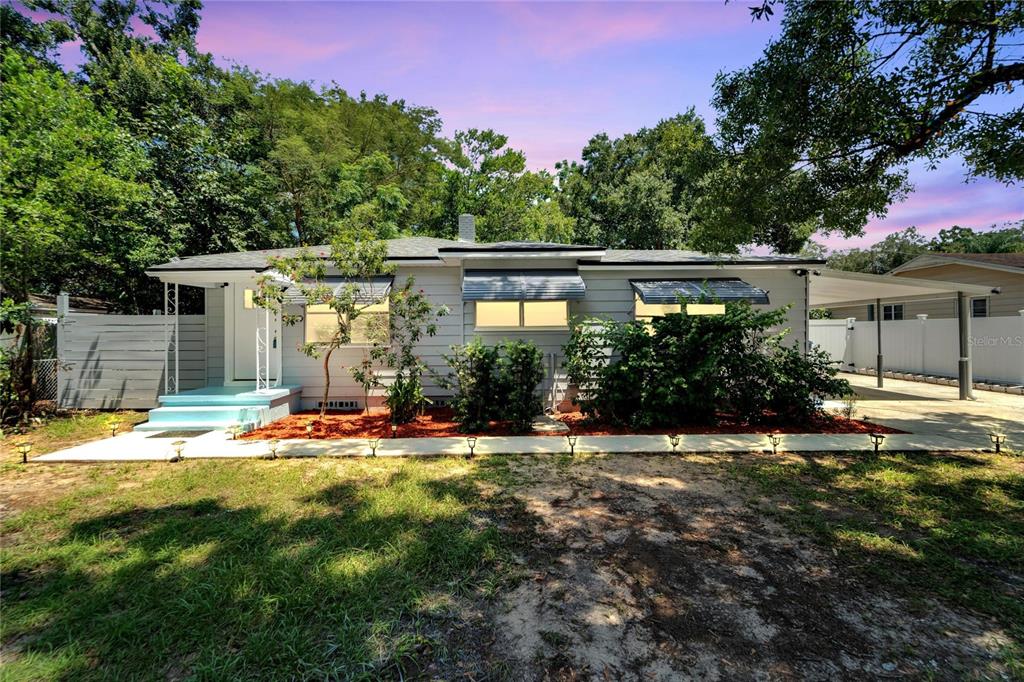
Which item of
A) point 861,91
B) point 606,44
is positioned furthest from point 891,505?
point 606,44

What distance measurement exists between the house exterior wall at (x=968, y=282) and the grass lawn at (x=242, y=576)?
16.5 metres

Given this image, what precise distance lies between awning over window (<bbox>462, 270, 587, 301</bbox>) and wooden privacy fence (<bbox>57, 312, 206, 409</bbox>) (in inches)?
272

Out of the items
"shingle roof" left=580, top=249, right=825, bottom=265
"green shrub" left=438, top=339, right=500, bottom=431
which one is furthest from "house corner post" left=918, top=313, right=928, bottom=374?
"green shrub" left=438, top=339, right=500, bottom=431

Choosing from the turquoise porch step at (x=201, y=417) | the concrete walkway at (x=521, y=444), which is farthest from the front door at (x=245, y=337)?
the concrete walkway at (x=521, y=444)

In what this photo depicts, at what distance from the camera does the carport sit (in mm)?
10180

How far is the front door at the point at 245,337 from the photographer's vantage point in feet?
31.7

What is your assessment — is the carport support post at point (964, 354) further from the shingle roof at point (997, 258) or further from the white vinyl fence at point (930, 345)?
the shingle roof at point (997, 258)

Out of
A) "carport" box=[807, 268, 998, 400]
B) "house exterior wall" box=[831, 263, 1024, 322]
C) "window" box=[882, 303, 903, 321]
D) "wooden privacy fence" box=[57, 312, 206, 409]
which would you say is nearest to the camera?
"wooden privacy fence" box=[57, 312, 206, 409]

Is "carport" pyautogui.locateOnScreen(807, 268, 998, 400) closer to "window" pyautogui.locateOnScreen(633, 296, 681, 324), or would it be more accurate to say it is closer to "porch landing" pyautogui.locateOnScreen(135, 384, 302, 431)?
"window" pyautogui.locateOnScreen(633, 296, 681, 324)

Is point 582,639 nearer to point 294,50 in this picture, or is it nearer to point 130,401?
point 294,50

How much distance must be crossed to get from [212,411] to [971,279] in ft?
86.4

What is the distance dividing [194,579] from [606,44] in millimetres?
9458

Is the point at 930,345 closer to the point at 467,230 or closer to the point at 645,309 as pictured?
the point at 645,309
